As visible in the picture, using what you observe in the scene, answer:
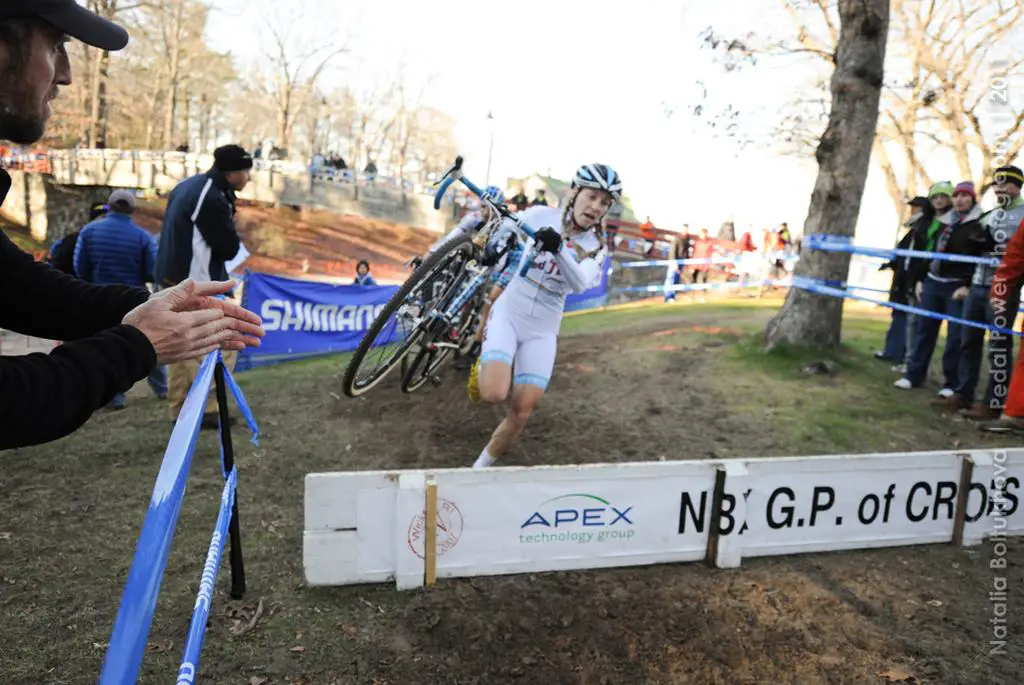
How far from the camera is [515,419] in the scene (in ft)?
15.1

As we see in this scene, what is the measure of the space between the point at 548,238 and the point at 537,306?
0.76 meters

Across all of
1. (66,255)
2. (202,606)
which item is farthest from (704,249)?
(202,606)

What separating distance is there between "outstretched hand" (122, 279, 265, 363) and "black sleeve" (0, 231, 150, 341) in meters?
0.20

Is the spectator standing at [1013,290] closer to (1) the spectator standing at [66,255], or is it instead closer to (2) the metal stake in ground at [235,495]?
(2) the metal stake in ground at [235,495]

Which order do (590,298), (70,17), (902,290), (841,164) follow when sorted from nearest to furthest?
(70,17)
(841,164)
(902,290)
(590,298)

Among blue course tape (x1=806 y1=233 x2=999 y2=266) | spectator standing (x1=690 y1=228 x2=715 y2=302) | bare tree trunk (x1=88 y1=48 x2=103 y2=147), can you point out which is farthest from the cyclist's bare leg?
bare tree trunk (x1=88 y1=48 x2=103 y2=147)

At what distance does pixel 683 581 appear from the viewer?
12.3 feet

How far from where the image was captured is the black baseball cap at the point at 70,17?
4.63 feet

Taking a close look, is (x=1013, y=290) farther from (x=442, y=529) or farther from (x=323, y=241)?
(x=323, y=241)

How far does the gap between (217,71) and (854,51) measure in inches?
2243

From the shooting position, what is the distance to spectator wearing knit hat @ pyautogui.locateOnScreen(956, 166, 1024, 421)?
6.37 metres

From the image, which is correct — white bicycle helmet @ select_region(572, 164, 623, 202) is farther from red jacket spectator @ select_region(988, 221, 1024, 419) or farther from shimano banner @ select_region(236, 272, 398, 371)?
shimano banner @ select_region(236, 272, 398, 371)

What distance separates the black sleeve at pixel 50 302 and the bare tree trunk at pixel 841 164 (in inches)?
314

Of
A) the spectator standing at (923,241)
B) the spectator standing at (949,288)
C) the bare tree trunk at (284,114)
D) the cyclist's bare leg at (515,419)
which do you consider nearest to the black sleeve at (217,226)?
the cyclist's bare leg at (515,419)
